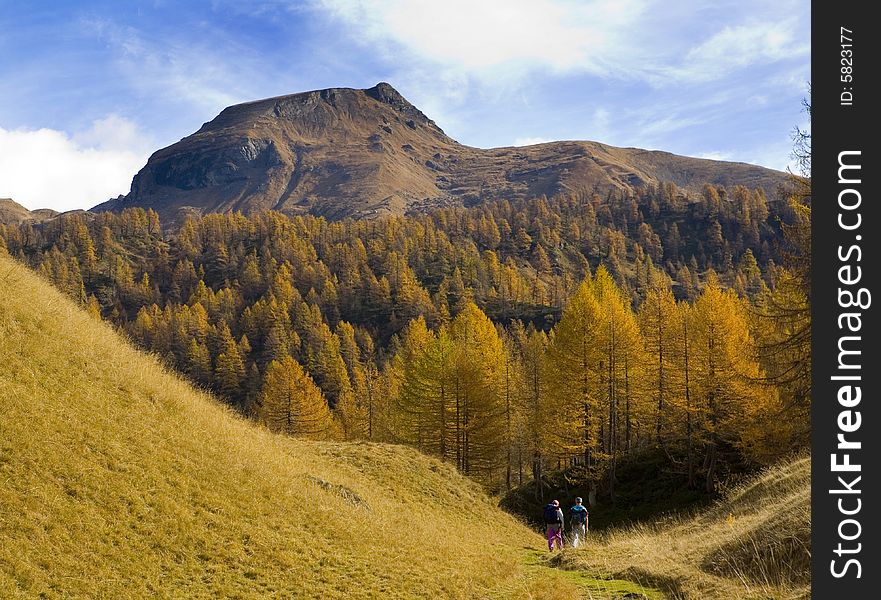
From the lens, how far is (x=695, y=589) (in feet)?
37.7

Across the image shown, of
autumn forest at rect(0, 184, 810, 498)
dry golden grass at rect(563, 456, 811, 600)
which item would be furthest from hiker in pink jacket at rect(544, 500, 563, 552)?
autumn forest at rect(0, 184, 810, 498)

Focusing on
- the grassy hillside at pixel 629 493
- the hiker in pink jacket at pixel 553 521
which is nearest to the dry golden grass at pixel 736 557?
the hiker in pink jacket at pixel 553 521

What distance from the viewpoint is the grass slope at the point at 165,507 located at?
10.8 metres

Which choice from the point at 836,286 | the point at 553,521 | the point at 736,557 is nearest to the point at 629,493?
the point at 553,521

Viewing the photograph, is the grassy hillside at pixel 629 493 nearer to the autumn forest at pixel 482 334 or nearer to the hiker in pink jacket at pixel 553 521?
the autumn forest at pixel 482 334

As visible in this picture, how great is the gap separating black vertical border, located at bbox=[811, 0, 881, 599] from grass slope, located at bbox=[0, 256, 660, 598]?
19.1 feet

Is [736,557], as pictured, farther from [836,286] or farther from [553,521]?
[553,521]

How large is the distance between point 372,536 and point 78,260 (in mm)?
196158

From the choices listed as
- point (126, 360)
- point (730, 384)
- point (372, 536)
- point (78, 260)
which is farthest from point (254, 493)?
point (78, 260)

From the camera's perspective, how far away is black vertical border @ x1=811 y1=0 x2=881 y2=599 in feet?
26.3

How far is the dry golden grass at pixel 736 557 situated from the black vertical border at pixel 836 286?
77.0 inches

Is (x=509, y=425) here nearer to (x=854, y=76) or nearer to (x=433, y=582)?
(x=433, y=582)

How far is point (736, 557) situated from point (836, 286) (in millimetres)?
7299

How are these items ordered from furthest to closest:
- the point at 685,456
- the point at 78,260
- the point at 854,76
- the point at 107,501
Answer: the point at 78,260 → the point at 685,456 → the point at 107,501 → the point at 854,76
